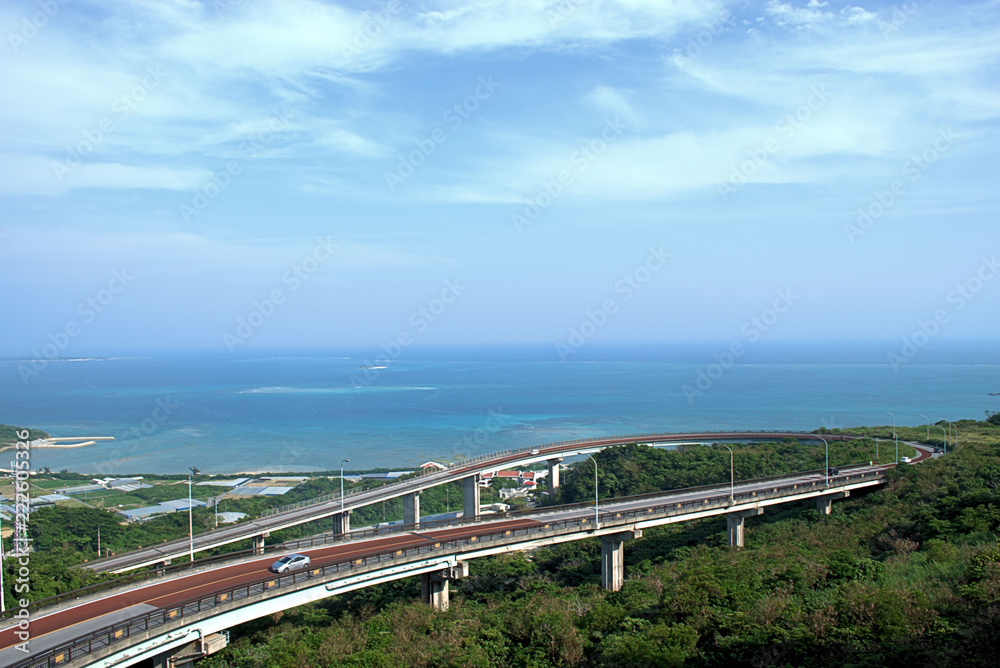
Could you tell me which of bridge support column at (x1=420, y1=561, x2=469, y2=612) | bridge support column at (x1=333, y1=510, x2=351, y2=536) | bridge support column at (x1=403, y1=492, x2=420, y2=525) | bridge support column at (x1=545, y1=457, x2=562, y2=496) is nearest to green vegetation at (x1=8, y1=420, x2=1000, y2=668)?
bridge support column at (x1=420, y1=561, x2=469, y2=612)

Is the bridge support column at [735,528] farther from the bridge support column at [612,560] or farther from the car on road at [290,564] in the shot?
the car on road at [290,564]

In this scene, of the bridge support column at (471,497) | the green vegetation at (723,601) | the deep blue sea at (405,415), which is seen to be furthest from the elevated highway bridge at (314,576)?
the deep blue sea at (405,415)

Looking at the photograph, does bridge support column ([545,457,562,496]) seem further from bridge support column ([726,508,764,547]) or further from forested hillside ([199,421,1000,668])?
bridge support column ([726,508,764,547])

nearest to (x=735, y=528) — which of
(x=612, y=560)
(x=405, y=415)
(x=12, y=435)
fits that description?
(x=612, y=560)

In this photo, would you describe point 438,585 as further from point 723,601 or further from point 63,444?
point 63,444

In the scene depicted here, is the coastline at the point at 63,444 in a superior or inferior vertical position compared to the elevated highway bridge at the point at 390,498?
inferior

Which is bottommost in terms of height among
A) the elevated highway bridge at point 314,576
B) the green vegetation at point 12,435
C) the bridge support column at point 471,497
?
the bridge support column at point 471,497

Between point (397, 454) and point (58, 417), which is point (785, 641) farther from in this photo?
point (58, 417)
